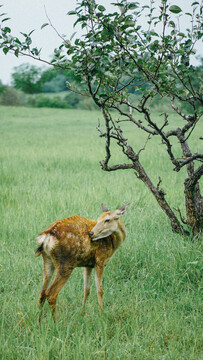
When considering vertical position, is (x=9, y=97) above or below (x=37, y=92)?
below

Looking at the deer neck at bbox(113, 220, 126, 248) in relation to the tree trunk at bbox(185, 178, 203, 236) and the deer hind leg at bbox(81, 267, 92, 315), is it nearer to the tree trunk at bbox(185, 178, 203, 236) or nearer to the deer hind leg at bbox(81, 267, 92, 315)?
the deer hind leg at bbox(81, 267, 92, 315)

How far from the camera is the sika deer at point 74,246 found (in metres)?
2.51

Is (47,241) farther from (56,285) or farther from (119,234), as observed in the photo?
(119,234)

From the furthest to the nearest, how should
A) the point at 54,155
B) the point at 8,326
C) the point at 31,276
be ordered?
the point at 54,155 → the point at 31,276 → the point at 8,326

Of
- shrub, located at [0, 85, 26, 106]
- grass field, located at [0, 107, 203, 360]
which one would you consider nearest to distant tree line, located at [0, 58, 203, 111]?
shrub, located at [0, 85, 26, 106]

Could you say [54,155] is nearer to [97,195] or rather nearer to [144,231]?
[97,195]

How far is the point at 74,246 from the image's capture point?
2.55 meters

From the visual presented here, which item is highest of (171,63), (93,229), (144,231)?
(171,63)

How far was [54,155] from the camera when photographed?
10594mm

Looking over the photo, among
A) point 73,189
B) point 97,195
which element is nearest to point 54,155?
point 73,189

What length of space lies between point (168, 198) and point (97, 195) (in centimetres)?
121

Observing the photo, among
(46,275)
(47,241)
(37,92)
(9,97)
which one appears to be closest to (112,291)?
(46,275)

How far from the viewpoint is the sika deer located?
2.51 metres

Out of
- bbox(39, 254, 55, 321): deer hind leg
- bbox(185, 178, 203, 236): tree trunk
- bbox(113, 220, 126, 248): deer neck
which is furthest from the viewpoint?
bbox(185, 178, 203, 236): tree trunk
